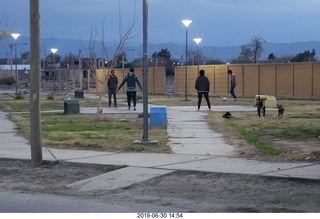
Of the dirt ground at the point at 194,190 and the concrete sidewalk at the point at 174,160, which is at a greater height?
the concrete sidewalk at the point at 174,160

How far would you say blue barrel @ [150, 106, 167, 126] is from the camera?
1919cm

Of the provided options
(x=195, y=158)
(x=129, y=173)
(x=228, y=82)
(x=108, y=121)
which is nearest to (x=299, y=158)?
(x=195, y=158)

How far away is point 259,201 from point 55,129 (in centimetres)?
1084

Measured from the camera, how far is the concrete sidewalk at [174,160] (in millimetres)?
10500

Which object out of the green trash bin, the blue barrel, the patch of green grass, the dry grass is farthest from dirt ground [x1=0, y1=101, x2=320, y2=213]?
the green trash bin

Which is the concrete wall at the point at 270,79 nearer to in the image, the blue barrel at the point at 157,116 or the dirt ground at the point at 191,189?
the blue barrel at the point at 157,116

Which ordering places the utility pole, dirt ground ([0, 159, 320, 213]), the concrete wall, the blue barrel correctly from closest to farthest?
1. dirt ground ([0, 159, 320, 213])
2. the utility pole
3. the blue barrel
4. the concrete wall

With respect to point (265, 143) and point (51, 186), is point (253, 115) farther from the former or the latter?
point (51, 186)

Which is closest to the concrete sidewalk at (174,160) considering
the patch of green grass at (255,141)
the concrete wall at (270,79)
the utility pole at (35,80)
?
the utility pole at (35,80)

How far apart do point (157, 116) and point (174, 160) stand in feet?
23.5

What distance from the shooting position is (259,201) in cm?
875

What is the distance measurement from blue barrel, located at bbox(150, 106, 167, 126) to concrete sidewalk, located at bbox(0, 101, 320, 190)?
2.45 metres

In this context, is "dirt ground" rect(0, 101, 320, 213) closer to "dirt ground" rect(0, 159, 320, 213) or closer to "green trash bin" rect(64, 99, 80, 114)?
"dirt ground" rect(0, 159, 320, 213)

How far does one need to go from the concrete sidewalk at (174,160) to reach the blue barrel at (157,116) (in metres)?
2.45
